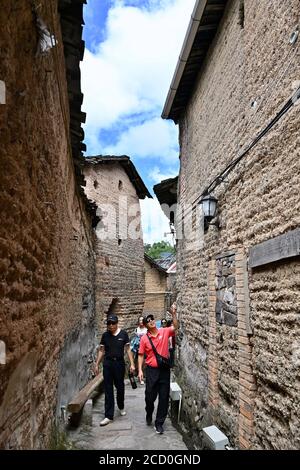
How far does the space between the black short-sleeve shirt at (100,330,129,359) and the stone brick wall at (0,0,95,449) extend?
1158 mm

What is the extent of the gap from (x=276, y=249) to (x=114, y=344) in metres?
2.91

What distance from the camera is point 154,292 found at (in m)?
21.9

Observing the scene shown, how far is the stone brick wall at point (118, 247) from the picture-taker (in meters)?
11.3

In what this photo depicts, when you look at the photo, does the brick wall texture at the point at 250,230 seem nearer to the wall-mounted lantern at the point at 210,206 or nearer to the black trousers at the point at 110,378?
the wall-mounted lantern at the point at 210,206

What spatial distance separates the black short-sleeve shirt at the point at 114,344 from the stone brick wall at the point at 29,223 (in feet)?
3.80

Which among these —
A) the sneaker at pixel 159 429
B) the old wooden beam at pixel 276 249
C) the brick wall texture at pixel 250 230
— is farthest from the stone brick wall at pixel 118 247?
the old wooden beam at pixel 276 249

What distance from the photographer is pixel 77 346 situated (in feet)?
21.9

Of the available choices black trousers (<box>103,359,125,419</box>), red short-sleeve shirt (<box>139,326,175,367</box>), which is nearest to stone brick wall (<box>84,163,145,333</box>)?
black trousers (<box>103,359,125,419</box>)

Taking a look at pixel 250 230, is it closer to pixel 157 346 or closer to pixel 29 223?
pixel 157 346

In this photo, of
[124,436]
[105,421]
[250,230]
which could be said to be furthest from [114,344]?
[250,230]

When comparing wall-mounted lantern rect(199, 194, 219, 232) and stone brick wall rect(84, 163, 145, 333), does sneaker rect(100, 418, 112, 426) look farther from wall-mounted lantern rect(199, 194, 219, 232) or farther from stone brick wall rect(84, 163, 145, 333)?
stone brick wall rect(84, 163, 145, 333)

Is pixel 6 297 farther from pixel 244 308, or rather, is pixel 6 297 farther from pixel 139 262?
pixel 139 262

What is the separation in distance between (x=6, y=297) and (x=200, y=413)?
438cm
